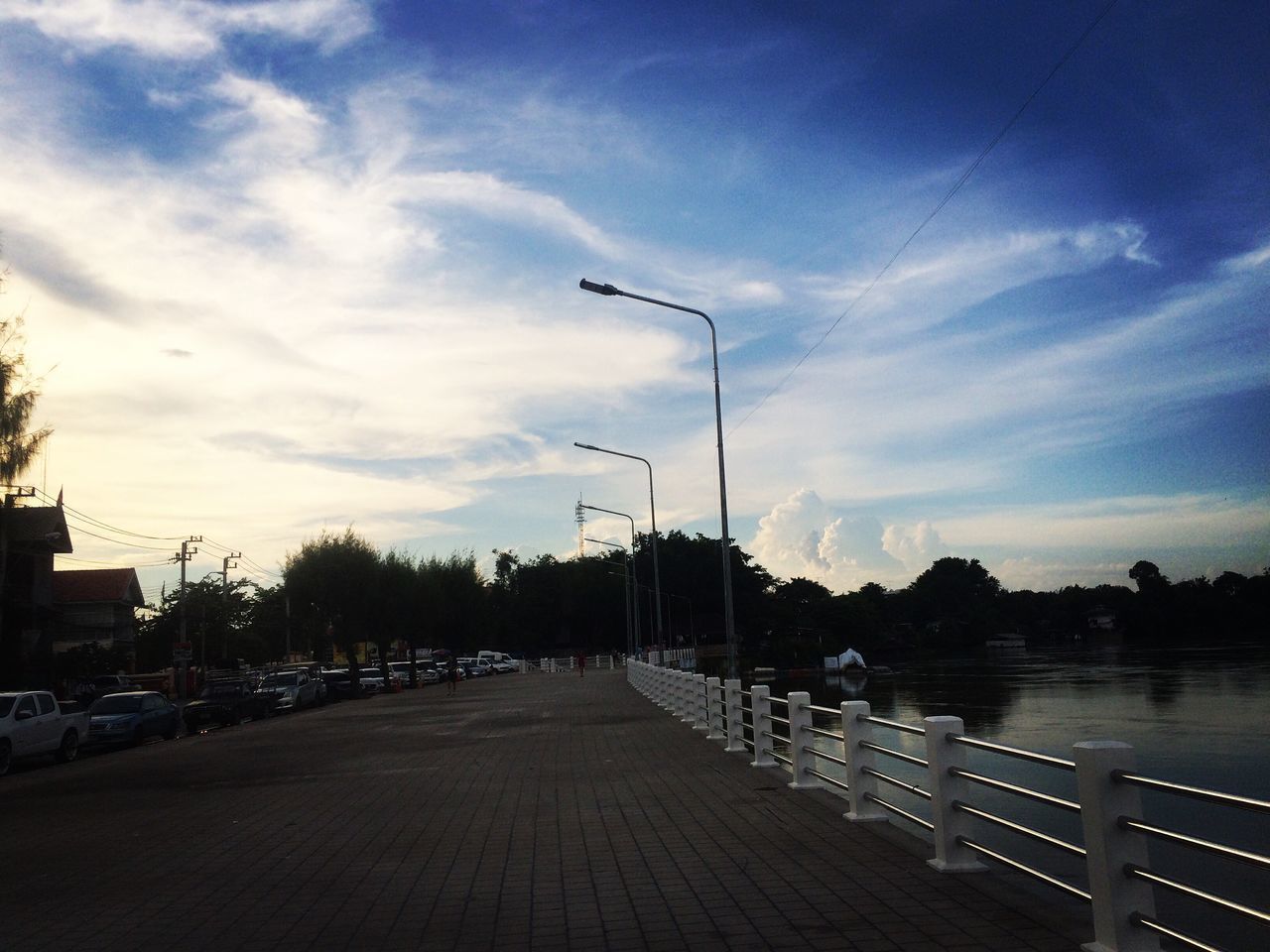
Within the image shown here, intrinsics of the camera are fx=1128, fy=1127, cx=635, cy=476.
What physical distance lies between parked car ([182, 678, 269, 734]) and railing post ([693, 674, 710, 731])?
1700 centimetres

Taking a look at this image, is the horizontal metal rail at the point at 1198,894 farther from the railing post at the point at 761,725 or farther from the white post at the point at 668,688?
the white post at the point at 668,688

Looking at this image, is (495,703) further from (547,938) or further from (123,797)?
(547,938)

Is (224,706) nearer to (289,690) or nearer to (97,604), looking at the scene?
(289,690)

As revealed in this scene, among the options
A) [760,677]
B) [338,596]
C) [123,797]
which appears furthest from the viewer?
[760,677]

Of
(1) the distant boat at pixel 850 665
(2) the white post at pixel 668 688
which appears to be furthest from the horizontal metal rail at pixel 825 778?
(1) the distant boat at pixel 850 665

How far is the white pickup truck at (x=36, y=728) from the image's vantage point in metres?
21.7

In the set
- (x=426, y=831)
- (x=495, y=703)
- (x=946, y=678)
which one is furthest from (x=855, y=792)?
(x=946, y=678)

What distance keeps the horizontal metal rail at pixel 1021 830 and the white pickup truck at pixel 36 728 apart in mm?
19986

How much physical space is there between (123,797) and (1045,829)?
40.7 feet

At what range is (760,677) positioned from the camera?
7588cm

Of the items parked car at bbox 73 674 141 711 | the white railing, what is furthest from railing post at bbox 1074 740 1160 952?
parked car at bbox 73 674 141 711

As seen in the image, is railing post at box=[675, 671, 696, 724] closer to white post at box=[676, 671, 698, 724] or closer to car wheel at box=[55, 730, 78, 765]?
white post at box=[676, 671, 698, 724]

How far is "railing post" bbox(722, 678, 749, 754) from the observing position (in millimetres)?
15992

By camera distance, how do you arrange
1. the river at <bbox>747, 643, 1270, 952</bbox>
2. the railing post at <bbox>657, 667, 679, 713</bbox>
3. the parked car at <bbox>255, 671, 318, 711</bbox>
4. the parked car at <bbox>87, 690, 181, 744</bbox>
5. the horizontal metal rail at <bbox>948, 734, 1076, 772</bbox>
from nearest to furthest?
the horizontal metal rail at <bbox>948, 734, 1076, 772</bbox> < the river at <bbox>747, 643, 1270, 952</bbox> < the railing post at <bbox>657, 667, 679, 713</bbox> < the parked car at <bbox>87, 690, 181, 744</bbox> < the parked car at <bbox>255, 671, 318, 711</bbox>
